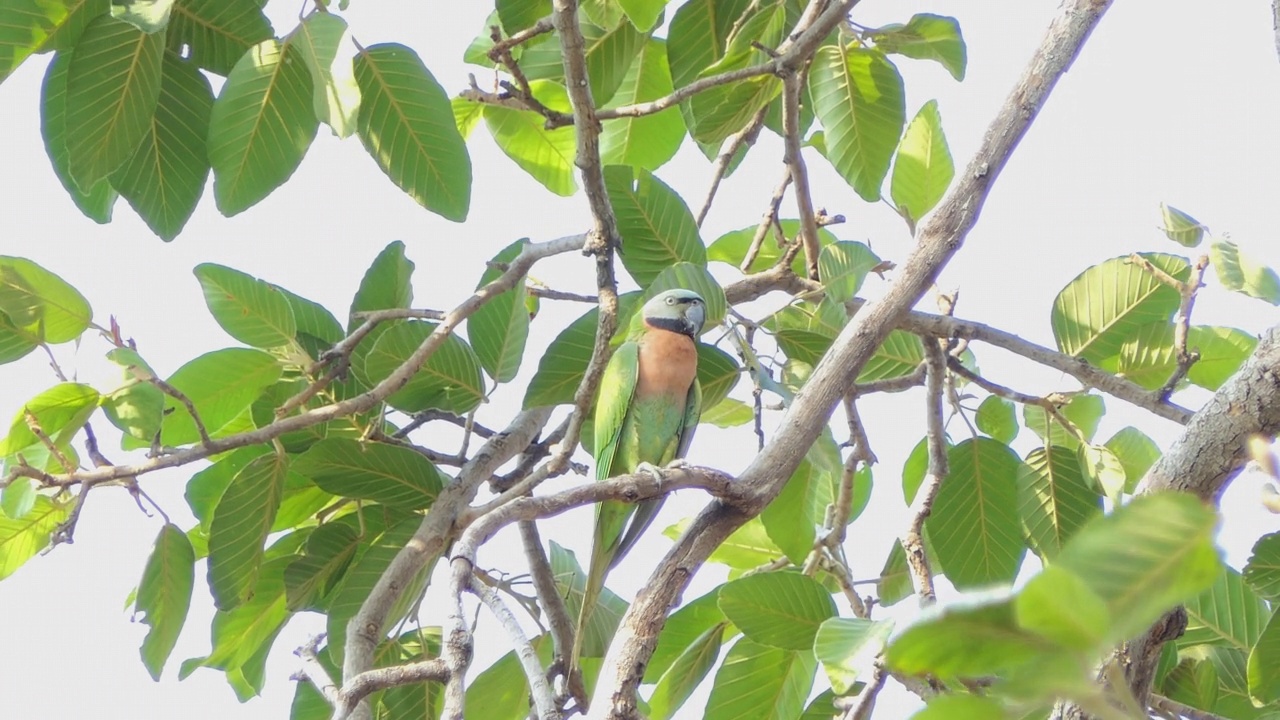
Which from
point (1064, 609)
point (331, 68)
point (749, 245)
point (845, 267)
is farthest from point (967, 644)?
point (749, 245)

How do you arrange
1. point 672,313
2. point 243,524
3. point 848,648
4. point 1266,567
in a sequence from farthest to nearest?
1. point 672,313
2. point 243,524
3. point 1266,567
4. point 848,648

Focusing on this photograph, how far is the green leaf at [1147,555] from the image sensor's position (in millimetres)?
562

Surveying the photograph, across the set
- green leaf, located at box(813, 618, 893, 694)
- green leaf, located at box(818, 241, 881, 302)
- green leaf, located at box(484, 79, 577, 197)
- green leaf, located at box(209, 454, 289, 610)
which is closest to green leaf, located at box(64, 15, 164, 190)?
green leaf, located at box(209, 454, 289, 610)

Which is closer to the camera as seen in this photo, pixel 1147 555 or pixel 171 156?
pixel 1147 555

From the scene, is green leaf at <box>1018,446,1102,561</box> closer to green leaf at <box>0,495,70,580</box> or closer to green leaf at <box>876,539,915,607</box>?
green leaf at <box>876,539,915,607</box>

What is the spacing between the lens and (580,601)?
3.38m

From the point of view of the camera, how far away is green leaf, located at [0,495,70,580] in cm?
274

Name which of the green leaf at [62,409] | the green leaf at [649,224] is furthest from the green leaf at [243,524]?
the green leaf at [649,224]

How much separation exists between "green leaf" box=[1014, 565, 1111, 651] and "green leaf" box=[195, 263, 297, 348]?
2473mm

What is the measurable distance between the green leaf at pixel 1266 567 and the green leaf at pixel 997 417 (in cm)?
84

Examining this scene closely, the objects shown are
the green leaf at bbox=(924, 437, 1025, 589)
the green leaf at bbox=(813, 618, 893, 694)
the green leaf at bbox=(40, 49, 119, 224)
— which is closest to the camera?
the green leaf at bbox=(813, 618, 893, 694)

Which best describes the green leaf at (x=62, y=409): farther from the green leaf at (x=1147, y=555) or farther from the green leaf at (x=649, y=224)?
the green leaf at (x=1147, y=555)

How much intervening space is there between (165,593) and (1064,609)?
2669mm

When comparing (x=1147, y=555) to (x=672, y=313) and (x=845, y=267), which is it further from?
(x=672, y=313)
